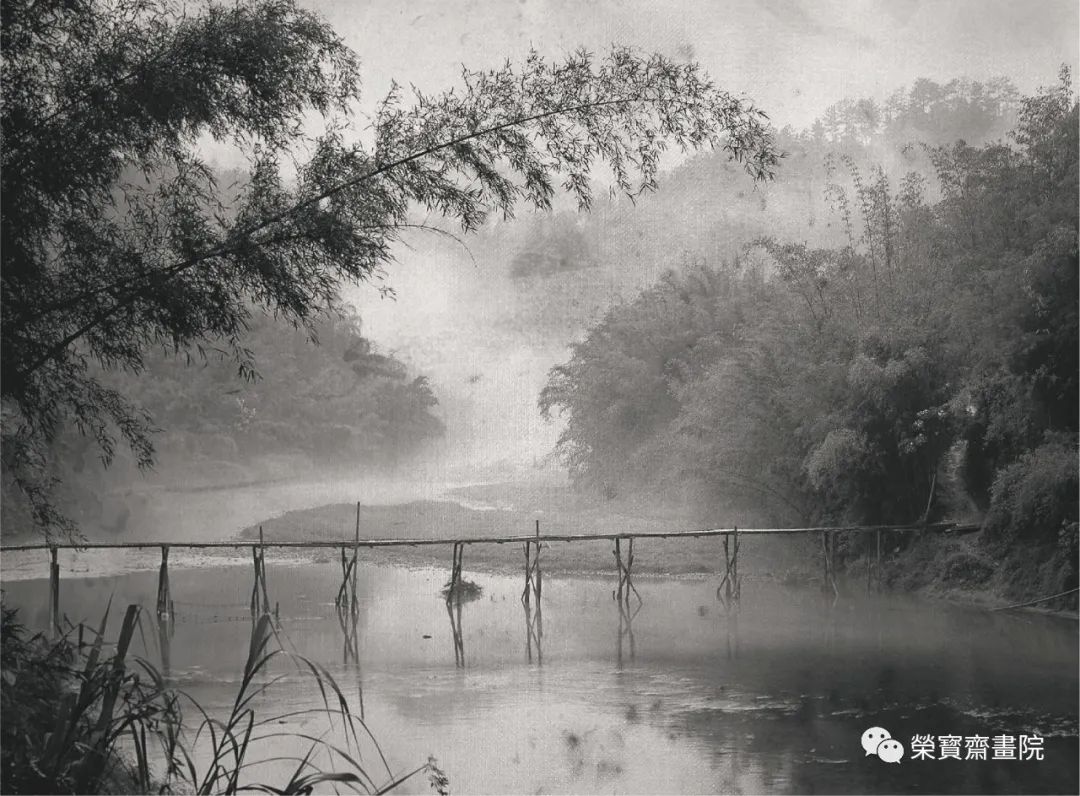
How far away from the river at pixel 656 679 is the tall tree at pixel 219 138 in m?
2.40

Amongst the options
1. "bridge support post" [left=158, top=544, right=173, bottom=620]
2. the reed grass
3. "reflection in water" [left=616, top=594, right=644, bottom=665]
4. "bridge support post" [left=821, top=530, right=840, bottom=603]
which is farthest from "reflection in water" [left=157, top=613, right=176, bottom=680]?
"bridge support post" [left=821, top=530, right=840, bottom=603]

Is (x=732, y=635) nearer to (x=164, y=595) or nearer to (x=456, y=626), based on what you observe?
(x=456, y=626)

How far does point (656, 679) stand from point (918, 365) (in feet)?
18.8

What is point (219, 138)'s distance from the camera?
566 centimetres

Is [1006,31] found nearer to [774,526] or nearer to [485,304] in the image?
[774,526]

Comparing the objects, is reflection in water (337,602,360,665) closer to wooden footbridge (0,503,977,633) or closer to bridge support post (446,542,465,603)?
wooden footbridge (0,503,977,633)

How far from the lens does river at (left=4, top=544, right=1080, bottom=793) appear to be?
22.1ft

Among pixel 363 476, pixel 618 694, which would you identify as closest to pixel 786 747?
pixel 618 694

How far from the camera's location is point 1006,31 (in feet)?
37.1

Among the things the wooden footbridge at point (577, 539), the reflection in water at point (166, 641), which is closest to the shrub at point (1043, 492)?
the wooden footbridge at point (577, 539)

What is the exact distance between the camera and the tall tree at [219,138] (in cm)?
500

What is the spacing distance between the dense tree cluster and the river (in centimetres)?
151

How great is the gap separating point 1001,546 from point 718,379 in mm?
4675

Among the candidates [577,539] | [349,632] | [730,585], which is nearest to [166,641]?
[349,632]
